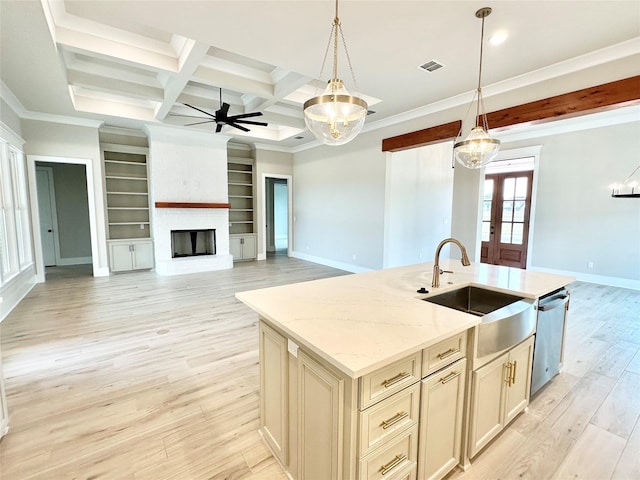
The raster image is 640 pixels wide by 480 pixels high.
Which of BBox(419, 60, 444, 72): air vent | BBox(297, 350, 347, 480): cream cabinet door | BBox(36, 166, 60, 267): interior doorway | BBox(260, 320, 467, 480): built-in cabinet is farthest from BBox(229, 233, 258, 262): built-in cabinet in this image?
BBox(297, 350, 347, 480): cream cabinet door

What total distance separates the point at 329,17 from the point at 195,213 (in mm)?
5269

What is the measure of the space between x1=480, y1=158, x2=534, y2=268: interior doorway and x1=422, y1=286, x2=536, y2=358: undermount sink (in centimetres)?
511

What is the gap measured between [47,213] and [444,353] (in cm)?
893

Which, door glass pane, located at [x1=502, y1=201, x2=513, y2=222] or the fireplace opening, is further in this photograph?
door glass pane, located at [x1=502, y1=201, x2=513, y2=222]

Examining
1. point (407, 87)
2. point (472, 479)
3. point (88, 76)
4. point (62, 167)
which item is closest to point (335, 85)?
point (472, 479)

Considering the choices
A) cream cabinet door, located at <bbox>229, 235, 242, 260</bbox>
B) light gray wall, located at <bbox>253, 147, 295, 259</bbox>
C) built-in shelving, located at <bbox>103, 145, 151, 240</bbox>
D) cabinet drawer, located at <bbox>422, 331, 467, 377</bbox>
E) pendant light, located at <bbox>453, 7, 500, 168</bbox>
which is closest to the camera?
cabinet drawer, located at <bbox>422, 331, 467, 377</bbox>

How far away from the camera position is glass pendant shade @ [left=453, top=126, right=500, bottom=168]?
8.55 ft

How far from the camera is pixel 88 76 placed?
4.07m

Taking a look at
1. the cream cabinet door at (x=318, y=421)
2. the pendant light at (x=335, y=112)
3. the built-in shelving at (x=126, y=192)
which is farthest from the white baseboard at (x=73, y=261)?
the cream cabinet door at (x=318, y=421)

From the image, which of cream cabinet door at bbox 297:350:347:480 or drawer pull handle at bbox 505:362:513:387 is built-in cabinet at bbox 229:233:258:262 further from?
drawer pull handle at bbox 505:362:513:387

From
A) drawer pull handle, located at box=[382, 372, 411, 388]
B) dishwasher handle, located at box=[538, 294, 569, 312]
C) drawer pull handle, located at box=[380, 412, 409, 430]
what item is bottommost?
drawer pull handle, located at box=[380, 412, 409, 430]

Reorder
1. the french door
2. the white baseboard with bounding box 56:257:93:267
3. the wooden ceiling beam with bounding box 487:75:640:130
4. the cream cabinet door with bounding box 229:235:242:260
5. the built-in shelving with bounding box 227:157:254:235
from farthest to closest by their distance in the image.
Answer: the built-in shelving with bounding box 227:157:254:235 < the cream cabinet door with bounding box 229:235:242:260 < the white baseboard with bounding box 56:257:93:267 < the french door < the wooden ceiling beam with bounding box 487:75:640:130

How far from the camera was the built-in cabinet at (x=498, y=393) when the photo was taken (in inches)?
63.6

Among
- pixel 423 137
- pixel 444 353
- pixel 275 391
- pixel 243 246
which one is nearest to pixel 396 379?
pixel 444 353
